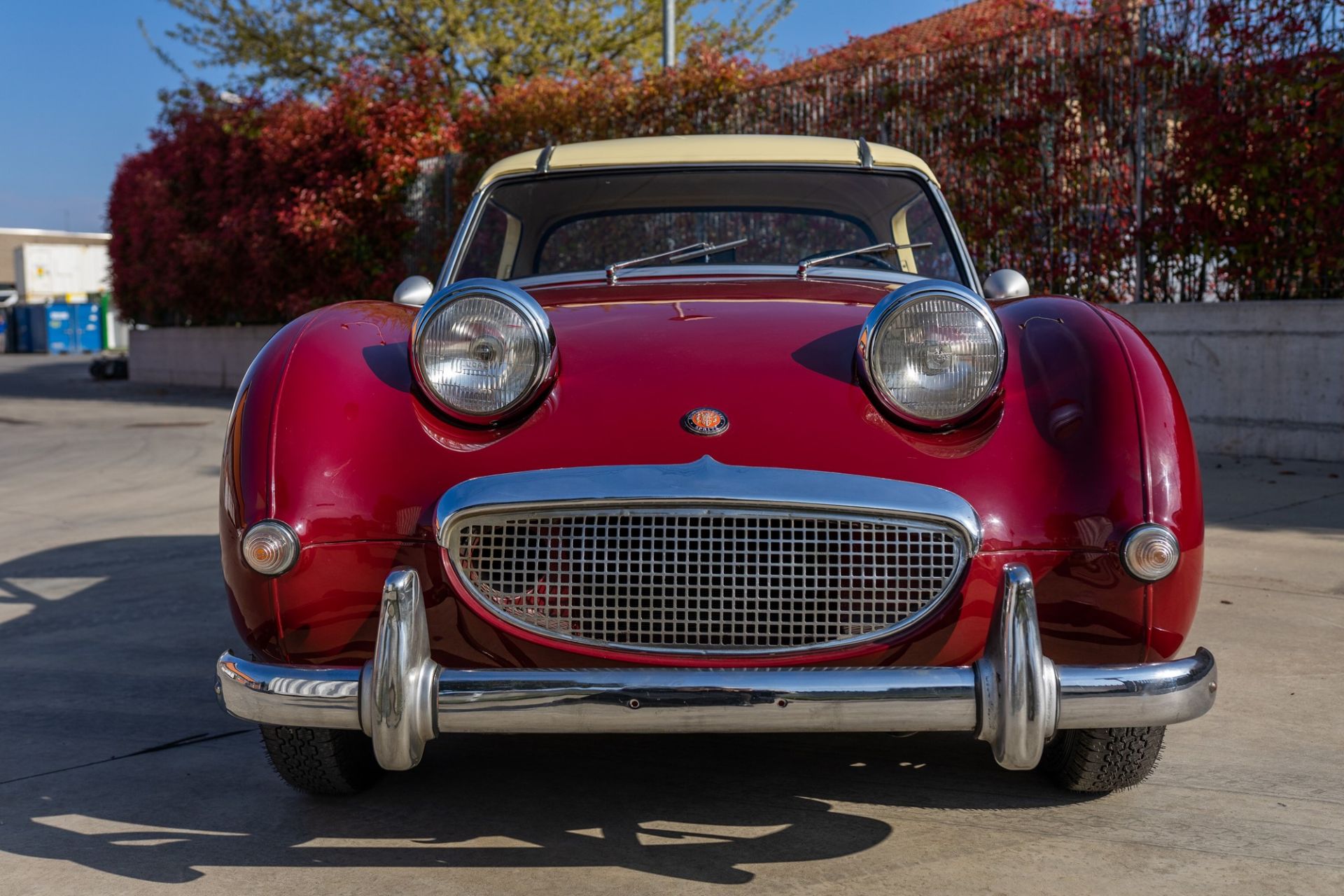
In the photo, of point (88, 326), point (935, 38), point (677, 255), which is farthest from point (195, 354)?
point (88, 326)

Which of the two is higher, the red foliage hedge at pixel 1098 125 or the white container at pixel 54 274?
the white container at pixel 54 274

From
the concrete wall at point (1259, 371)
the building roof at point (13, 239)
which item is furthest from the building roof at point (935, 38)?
the building roof at point (13, 239)

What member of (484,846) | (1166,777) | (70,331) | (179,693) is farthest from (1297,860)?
(70,331)

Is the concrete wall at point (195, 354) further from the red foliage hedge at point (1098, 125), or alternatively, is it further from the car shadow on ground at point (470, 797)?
the car shadow on ground at point (470, 797)

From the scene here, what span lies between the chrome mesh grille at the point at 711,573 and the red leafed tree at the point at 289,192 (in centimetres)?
1399

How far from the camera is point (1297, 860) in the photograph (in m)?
2.60

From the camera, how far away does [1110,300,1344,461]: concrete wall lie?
27.4 feet

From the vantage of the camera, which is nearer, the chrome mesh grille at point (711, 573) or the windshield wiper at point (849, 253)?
the chrome mesh grille at point (711, 573)

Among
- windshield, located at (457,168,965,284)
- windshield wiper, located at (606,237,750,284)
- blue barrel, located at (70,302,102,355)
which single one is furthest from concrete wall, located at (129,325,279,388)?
blue barrel, located at (70,302,102,355)

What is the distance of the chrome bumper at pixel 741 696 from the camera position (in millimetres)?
2295

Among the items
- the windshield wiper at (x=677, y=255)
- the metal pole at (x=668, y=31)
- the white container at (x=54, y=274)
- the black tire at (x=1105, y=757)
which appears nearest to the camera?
the black tire at (x=1105, y=757)

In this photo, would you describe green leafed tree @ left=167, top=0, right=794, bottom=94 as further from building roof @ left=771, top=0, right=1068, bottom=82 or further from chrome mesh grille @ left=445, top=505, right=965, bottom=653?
chrome mesh grille @ left=445, top=505, right=965, bottom=653

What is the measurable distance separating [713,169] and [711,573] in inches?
75.3

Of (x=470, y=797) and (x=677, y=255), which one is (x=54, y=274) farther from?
(x=470, y=797)
